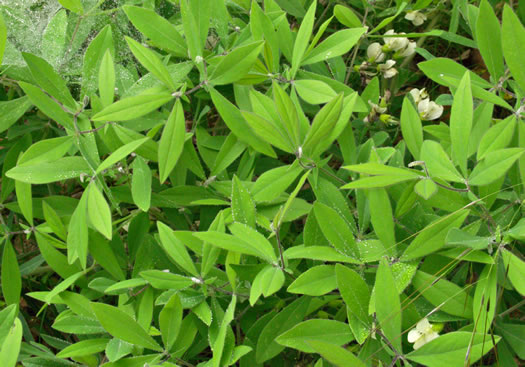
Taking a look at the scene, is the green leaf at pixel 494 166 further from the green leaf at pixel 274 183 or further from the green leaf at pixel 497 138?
the green leaf at pixel 274 183

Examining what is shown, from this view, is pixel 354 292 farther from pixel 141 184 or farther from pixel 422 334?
pixel 141 184

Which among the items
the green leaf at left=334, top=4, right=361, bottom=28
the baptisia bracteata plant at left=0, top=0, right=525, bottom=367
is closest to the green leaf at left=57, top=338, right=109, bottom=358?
the baptisia bracteata plant at left=0, top=0, right=525, bottom=367

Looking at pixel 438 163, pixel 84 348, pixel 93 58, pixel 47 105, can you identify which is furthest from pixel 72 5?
pixel 438 163

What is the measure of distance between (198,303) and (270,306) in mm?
217

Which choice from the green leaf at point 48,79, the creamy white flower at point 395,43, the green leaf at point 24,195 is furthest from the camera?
the creamy white flower at point 395,43

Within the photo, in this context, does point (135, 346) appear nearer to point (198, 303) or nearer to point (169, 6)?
point (198, 303)

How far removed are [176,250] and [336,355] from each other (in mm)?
362

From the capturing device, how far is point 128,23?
4.30 feet

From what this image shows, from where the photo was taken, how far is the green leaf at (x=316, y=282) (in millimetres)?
884

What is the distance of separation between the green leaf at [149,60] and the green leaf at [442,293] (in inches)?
23.8

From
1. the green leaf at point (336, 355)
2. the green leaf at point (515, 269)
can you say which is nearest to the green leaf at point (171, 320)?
the green leaf at point (336, 355)

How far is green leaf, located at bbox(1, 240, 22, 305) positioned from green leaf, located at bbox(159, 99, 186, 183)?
497 mm

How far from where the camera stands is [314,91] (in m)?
1.06

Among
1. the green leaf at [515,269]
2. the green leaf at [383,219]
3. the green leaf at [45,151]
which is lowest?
the green leaf at [515,269]
